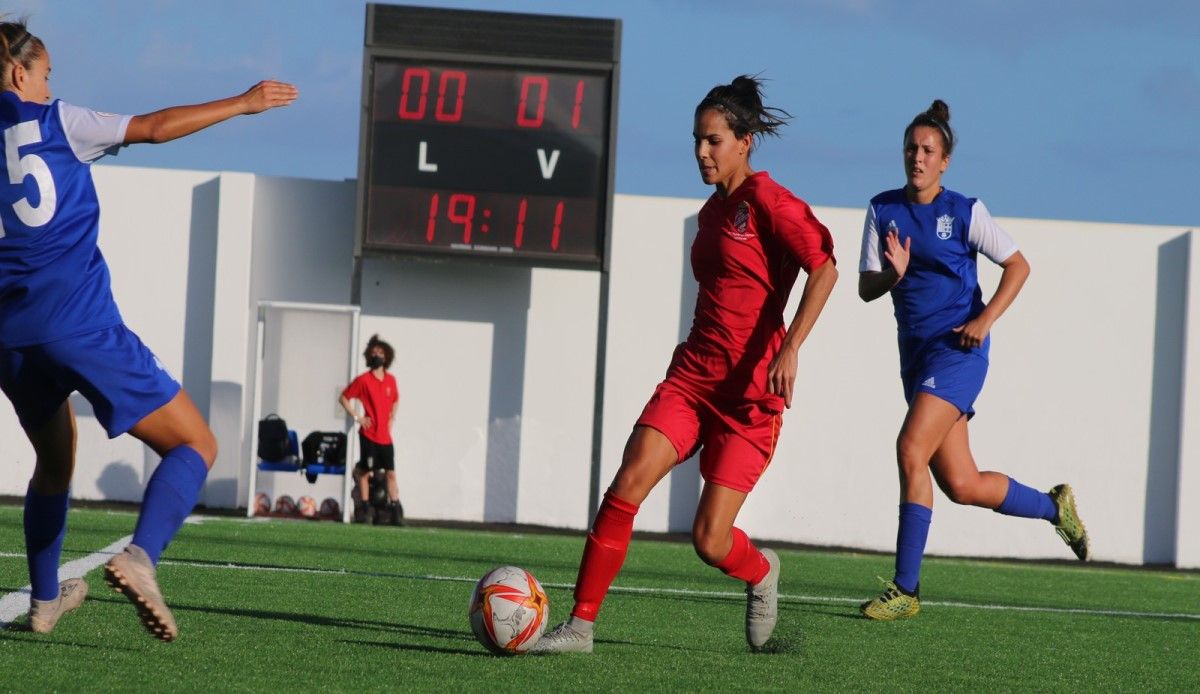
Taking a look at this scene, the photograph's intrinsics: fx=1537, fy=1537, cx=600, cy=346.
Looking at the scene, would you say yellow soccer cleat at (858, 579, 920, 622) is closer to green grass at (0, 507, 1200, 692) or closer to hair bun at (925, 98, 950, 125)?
green grass at (0, 507, 1200, 692)

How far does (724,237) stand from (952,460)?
2.28 metres

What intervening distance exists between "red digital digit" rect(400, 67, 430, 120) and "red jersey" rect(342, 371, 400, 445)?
2.47 meters

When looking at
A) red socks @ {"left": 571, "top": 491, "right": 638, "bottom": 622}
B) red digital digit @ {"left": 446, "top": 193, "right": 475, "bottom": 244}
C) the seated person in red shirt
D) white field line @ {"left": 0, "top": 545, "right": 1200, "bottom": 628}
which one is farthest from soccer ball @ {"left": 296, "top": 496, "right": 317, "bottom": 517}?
red socks @ {"left": 571, "top": 491, "right": 638, "bottom": 622}

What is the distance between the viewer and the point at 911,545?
661 centimetres

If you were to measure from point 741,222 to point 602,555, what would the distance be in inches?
46.2

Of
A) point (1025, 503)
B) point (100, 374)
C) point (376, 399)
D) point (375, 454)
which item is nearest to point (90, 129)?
point (100, 374)

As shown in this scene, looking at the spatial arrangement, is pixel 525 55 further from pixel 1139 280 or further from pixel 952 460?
pixel 952 460

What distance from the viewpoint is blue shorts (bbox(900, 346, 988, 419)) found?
6.62 meters

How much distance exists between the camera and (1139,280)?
16.2m

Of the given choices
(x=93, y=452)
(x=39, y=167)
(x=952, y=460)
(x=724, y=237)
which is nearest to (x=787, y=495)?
(x=93, y=452)

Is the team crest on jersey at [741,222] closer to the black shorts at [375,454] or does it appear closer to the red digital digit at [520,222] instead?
the red digital digit at [520,222]

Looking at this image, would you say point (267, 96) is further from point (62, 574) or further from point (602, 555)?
point (62, 574)

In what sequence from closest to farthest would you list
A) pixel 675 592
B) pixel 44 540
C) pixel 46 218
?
pixel 46 218
pixel 44 540
pixel 675 592

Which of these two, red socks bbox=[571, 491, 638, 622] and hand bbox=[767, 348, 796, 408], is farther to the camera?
red socks bbox=[571, 491, 638, 622]
